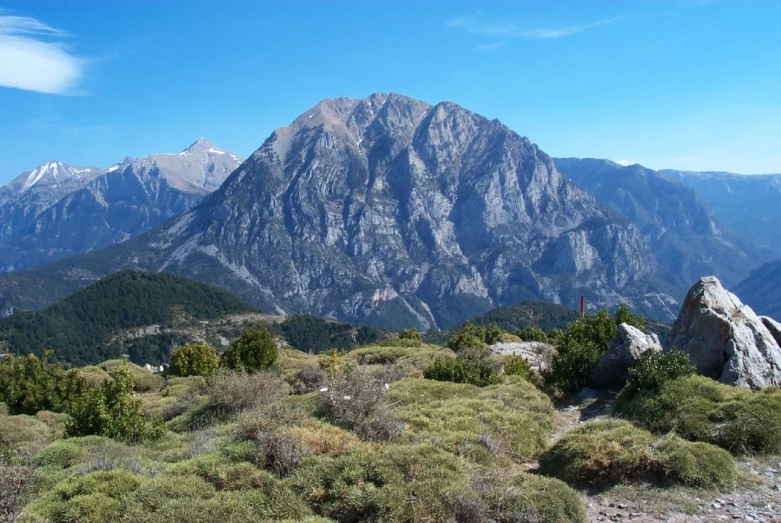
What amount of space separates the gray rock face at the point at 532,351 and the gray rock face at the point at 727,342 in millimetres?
8705

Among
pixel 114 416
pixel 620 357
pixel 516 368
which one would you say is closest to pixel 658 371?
pixel 620 357

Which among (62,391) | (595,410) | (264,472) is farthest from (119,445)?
(62,391)

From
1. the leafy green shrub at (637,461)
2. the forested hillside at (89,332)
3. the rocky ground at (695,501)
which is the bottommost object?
the forested hillside at (89,332)

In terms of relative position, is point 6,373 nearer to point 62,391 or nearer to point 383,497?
point 62,391

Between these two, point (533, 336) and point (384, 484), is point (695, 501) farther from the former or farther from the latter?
point (533, 336)

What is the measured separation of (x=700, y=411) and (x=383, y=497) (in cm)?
944

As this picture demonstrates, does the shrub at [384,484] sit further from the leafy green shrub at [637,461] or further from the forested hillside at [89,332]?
the forested hillside at [89,332]

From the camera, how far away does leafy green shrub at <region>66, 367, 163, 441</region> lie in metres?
16.8

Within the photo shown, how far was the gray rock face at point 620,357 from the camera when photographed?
20469mm

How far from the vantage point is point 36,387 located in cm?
2859

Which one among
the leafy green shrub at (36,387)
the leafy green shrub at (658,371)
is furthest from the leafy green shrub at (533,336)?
the leafy green shrub at (36,387)

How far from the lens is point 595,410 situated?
1878 centimetres

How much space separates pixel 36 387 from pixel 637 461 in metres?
29.6

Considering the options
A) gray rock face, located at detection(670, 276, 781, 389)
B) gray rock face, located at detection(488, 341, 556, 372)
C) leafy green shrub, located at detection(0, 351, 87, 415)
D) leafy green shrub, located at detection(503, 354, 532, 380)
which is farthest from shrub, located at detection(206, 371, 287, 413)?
gray rock face, located at detection(670, 276, 781, 389)
